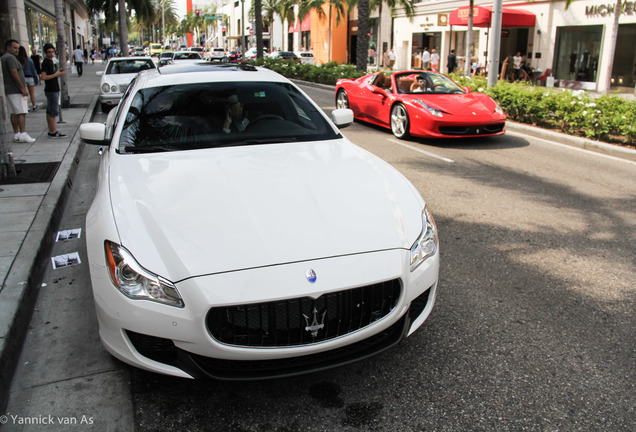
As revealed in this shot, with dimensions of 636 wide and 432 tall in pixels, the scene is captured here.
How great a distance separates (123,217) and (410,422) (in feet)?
5.96

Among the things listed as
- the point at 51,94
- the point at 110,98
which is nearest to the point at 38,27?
the point at 110,98

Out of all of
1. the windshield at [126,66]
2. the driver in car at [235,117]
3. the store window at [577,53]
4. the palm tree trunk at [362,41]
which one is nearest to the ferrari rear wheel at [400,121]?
the driver in car at [235,117]

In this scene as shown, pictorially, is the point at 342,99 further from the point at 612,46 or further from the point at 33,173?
the point at 612,46

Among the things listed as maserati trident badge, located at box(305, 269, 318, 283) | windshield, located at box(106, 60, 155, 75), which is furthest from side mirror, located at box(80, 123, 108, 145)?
windshield, located at box(106, 60, 155, 75)

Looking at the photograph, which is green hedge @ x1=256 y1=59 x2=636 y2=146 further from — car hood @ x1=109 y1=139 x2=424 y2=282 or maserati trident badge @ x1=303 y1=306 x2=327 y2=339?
maserati trident badge @ x1=303 y1=306 x2=327 y2=339

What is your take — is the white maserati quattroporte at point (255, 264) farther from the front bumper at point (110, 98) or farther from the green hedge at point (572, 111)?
the front bumper at point (110, 98)

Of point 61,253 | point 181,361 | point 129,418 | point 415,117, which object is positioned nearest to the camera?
point 181,361

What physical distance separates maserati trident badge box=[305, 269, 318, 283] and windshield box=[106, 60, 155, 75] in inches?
612

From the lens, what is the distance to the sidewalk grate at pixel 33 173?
701 centimetres

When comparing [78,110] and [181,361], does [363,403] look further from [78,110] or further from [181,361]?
[78,110]

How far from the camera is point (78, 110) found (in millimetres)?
14930

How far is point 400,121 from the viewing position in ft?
35.3

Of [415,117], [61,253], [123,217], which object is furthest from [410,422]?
[415,117]

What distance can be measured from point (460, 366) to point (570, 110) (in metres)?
9.42
